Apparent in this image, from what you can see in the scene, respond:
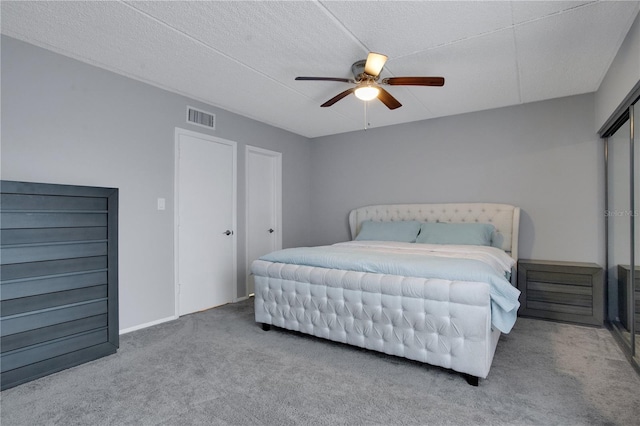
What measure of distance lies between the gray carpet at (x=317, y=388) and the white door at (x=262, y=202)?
190cm

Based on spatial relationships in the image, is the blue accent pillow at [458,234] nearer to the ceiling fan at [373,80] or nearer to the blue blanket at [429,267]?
the blue blanket at [429,267]

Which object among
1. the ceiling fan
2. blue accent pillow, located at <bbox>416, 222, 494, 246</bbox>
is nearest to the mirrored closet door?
blue accent pillow, located at <bbox>416, 222, 494, 246</bbox>

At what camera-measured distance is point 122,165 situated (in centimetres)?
313

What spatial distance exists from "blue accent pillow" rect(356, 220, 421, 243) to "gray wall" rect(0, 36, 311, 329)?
232cm

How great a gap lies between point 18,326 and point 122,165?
5.09ft

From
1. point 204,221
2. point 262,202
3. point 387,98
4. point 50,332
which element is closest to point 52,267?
point 50,332

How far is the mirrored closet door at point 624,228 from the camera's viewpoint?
8.29 ft

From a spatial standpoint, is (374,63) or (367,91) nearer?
(374,63)

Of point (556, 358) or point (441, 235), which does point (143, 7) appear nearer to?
point (441, 235)

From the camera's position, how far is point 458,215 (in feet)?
14.0

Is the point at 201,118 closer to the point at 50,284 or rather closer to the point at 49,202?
the point at 49,202

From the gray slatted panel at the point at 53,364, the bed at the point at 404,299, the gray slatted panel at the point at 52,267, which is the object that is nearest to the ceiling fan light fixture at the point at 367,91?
the bed at the point at 404,299

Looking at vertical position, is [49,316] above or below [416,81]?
below

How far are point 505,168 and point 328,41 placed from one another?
9.34ft
